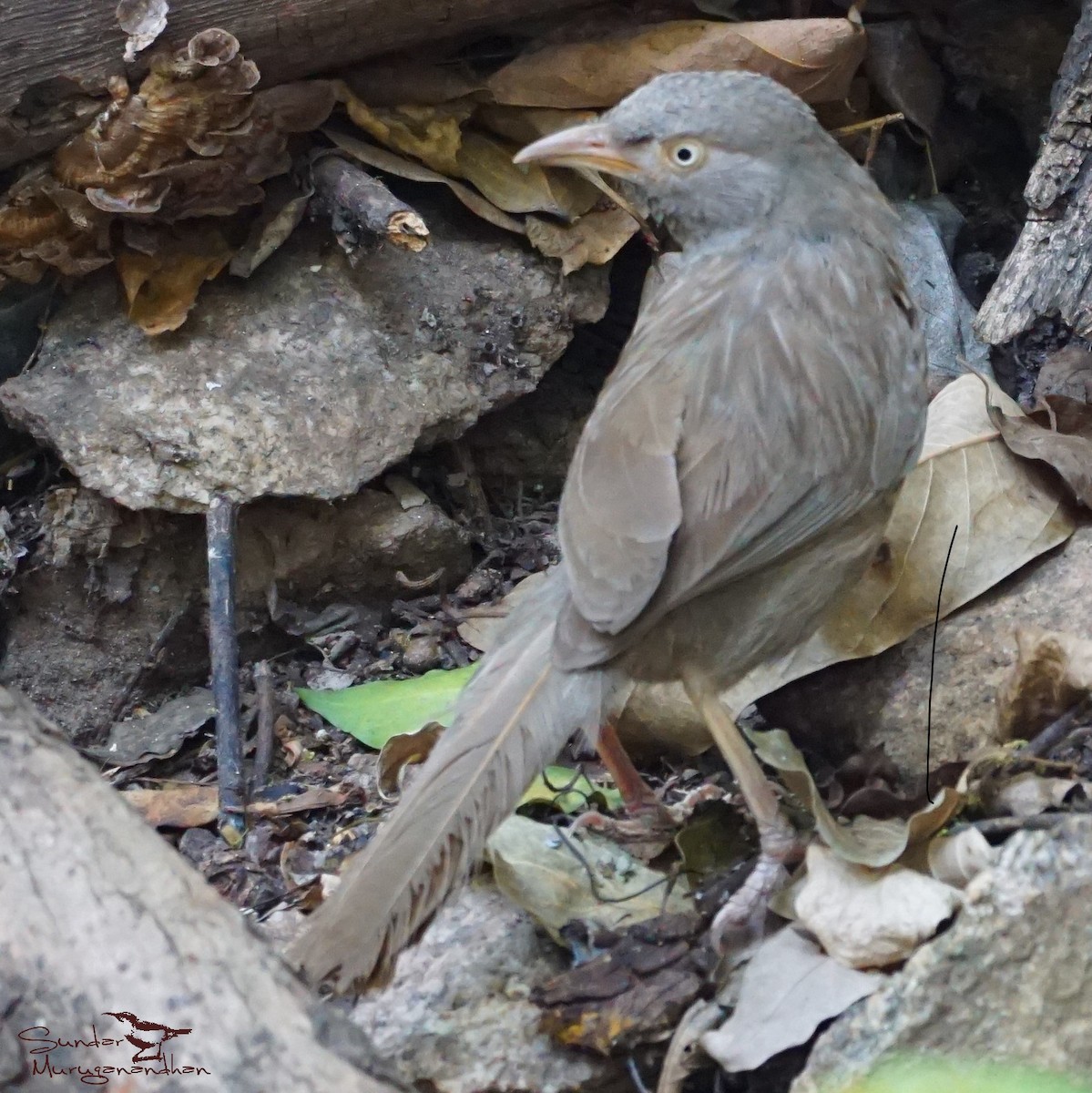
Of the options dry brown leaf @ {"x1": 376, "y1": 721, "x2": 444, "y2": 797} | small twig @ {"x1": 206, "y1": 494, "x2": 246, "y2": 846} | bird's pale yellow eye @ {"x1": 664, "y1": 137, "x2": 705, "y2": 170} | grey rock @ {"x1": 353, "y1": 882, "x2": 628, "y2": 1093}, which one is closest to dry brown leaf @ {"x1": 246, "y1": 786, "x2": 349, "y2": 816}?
small twig @ {"x1": 206, "y1": 494, "x2": 246, "y2": 846}

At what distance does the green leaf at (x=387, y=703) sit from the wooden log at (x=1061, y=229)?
194 centimetres

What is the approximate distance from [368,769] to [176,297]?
1.57 meters

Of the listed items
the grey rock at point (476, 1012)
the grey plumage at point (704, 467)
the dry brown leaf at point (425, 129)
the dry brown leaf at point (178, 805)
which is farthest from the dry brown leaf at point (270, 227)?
the grey rock at point (476, 1012)

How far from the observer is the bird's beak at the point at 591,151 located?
2980 mm

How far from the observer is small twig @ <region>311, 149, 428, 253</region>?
148 inches

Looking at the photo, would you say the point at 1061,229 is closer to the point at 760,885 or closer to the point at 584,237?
the point at 584,237

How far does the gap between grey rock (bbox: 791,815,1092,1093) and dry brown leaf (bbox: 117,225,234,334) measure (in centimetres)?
285

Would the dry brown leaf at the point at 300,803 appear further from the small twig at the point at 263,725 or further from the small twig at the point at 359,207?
the small twig at the point at 359,207

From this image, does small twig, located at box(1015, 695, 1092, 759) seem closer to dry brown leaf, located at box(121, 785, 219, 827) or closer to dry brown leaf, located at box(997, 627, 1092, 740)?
→ dry brown leaf, located at box(997, 627, 1092, 740)

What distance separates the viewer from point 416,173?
13.8ft

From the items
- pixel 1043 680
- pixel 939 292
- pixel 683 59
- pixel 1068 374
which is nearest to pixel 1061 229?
pixel 1068 374

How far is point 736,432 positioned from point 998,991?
3.83ft

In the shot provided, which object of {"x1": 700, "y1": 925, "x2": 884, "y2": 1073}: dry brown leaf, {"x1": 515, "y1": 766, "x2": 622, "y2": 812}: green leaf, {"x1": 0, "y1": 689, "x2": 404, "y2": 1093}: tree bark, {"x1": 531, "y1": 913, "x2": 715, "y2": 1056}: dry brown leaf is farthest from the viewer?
{"x1": 515, "y1": 766, "x2": 622, "y2": 812}: green leaf

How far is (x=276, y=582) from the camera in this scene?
13.5ft
